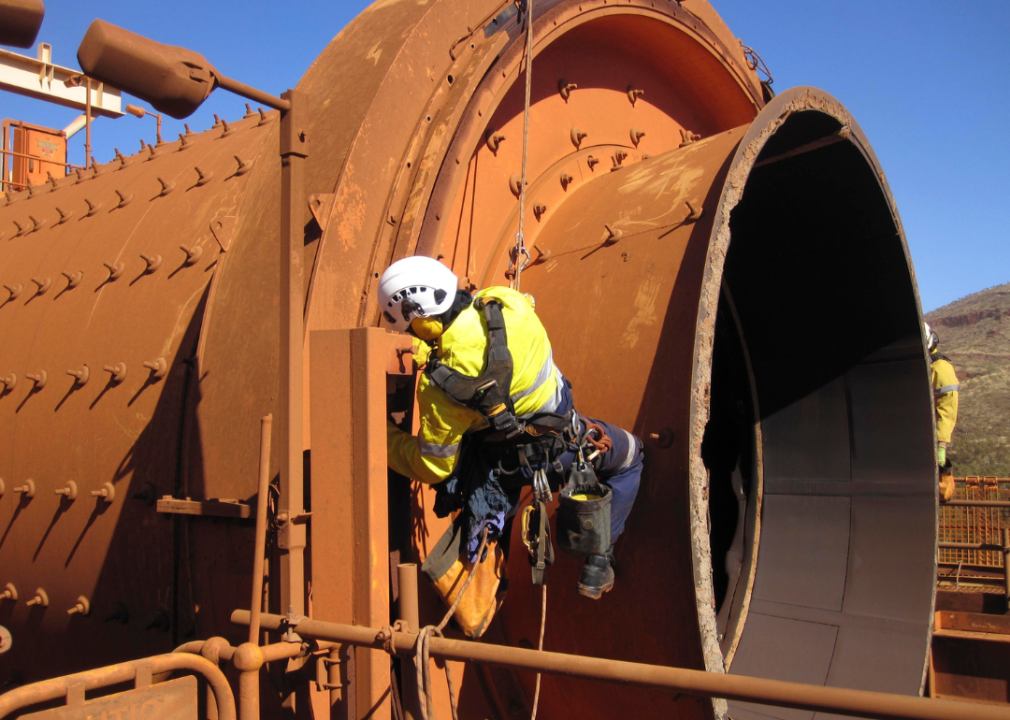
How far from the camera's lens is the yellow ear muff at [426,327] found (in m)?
2.67

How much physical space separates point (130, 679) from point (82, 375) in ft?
6.16

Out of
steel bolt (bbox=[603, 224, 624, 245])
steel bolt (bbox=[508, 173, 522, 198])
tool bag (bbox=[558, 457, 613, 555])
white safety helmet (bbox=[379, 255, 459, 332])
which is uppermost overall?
steel bolt (bbox=[508, 173, 522, 198])

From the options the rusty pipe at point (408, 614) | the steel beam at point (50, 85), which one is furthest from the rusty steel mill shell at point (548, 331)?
the steel beam at point (50, 85)

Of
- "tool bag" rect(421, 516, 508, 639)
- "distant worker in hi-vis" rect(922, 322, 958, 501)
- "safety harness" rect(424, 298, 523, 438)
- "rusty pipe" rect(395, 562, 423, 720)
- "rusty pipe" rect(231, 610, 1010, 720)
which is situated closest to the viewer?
"rusty pipe" rect(231, 610, 1010, 720)

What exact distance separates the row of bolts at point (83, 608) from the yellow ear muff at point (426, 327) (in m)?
1.43

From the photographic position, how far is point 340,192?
114 inches

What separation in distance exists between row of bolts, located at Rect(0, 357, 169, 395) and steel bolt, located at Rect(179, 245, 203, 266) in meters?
0.47

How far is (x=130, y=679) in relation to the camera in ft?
6.91

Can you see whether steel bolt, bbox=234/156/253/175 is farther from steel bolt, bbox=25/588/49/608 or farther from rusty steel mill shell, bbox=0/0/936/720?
steel bolt, bbox=25/588/49/608

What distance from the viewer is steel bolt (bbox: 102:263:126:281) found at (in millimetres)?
3820

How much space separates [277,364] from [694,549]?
4.86 ft

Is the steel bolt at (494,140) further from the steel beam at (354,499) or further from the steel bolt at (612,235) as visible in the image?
the steel beam at (354,499)

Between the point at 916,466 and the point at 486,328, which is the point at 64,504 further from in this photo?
the point at 916,466

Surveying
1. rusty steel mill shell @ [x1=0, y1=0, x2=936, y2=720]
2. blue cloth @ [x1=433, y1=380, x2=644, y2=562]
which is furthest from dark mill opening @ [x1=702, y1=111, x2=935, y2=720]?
blue cloth @ [x1=433, y1=380, x2=644, y2=562]
